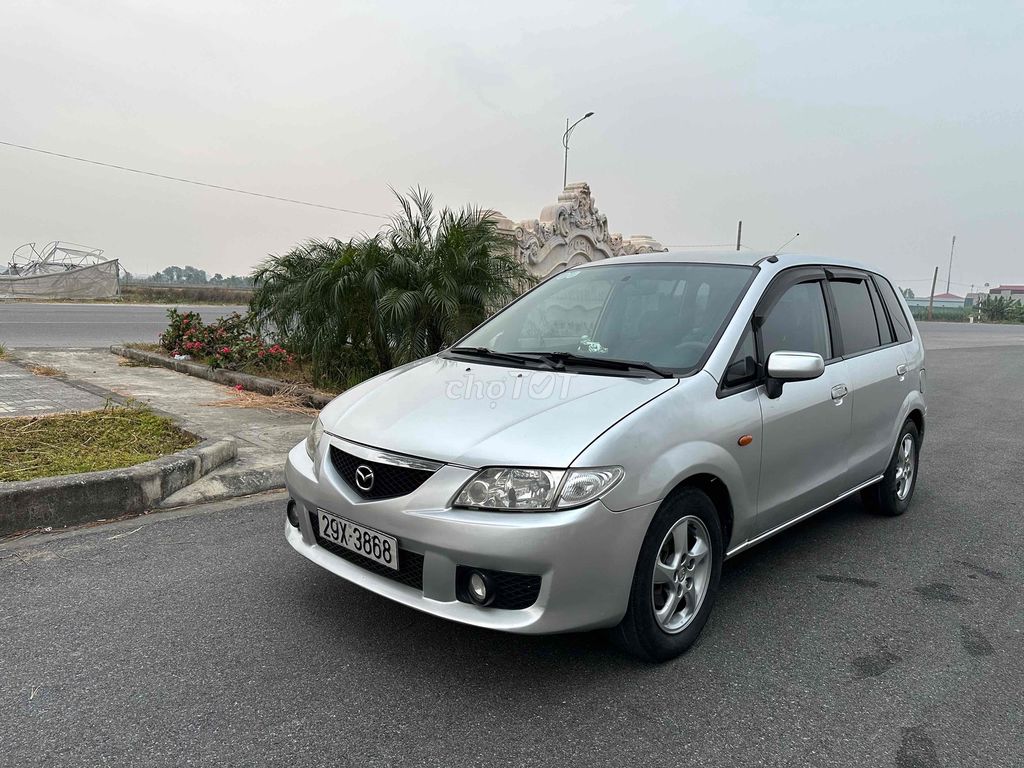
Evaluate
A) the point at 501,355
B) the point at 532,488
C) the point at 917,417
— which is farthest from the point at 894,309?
the point at 532,488

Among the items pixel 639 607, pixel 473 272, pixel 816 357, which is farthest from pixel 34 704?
pixel 473 272

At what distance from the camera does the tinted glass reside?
514cm

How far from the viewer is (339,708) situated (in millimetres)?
2668

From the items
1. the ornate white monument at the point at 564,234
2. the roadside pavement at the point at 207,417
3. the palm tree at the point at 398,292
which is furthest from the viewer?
the ornate white monument at the point at 564,234

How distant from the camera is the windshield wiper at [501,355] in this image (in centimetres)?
364

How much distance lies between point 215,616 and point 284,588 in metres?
0.37

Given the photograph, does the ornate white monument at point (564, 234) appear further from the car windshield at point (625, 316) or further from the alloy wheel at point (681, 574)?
the alloy wheel at point (681, 574)

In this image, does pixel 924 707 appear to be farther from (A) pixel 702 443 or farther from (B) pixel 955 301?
(B) pixel 955 301

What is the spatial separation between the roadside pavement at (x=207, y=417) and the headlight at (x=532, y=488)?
298 cm

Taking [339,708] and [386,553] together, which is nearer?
[339,708]

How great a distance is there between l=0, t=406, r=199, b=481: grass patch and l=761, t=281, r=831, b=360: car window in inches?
156

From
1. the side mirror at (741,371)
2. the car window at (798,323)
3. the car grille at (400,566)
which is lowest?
the car grille at (400,566)

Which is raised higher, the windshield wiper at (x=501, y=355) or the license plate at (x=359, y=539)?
the windshield wiper at (x=501, y=355)

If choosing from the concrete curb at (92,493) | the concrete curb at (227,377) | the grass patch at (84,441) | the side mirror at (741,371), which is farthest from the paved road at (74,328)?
the side mirror at (741,371)
